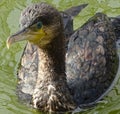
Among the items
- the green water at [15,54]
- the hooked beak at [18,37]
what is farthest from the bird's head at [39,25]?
the green water at [15,54]

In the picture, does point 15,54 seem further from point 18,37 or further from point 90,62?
point 18,37

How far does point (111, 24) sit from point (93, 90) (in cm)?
127

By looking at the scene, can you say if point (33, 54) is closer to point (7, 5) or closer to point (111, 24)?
point (111, 24)

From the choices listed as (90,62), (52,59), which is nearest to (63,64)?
(52,59)

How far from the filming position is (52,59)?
661cm

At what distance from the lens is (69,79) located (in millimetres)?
7035

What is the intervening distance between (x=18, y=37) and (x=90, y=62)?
1.39 metres

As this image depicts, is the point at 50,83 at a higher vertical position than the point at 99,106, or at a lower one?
higher

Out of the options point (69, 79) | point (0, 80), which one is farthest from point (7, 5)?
point (69, 79)

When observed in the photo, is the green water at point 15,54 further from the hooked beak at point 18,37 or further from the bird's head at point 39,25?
the hooked beak at point 18,37

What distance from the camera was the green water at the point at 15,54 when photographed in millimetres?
7164

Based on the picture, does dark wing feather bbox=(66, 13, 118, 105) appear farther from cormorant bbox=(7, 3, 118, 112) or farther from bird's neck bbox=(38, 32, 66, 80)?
bird's neck bbox=(38, 32, 66, 80)

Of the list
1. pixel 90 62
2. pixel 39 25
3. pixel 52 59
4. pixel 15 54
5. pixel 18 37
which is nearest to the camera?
pixel 18 37

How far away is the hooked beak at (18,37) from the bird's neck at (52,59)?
401mm
